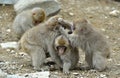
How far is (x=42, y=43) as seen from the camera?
36.7 ft

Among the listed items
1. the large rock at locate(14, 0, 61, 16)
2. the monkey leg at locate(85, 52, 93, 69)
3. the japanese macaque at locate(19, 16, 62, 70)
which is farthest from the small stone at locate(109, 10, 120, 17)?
the japanese macaque at locate(19, 16, 62, 70)

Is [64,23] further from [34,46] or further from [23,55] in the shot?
[23,55]

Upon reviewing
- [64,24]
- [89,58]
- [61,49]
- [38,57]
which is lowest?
[89,58]

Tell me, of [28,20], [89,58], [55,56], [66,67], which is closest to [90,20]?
[28,20]

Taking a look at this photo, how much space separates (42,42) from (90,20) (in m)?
4.96

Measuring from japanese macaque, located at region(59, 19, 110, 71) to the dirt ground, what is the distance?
9.5 inches

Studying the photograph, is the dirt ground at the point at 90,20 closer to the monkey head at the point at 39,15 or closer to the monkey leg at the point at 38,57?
the monkey leg at the point at 38,57

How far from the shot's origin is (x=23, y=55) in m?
12.7

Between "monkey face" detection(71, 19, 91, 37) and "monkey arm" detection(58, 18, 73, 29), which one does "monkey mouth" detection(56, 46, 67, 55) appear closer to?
"monkey face" detection(71, 19, 91, 37)

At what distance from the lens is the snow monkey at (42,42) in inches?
436

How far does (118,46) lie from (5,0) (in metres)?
4.47

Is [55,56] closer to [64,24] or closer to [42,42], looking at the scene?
[42,42]

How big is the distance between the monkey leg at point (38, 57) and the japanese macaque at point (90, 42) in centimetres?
62

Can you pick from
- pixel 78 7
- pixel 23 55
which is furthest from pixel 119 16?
pixel 23 55
